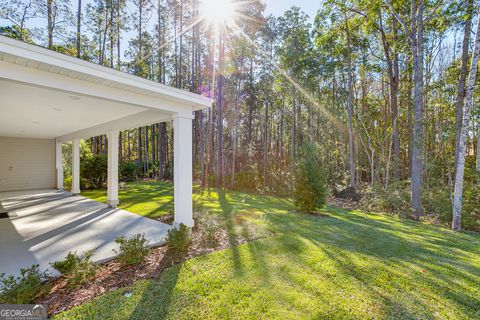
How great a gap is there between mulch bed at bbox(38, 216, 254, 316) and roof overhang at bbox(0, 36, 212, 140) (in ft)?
7.85

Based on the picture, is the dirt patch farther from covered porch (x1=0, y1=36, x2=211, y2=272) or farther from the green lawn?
covered porch (x1=0, y1=36, x2=211, y2=272)

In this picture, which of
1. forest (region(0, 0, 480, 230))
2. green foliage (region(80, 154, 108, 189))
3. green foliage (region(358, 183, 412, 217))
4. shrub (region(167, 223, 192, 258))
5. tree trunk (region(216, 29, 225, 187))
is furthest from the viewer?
tree trunk (region(216, 29, 225, 187))

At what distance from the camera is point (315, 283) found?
8.61 feet

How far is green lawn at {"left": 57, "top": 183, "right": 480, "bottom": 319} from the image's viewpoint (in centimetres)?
214

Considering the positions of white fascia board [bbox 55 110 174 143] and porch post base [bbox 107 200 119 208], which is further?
porch post base [bbox 107 200 119 208]

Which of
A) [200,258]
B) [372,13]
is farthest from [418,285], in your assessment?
[372,13]

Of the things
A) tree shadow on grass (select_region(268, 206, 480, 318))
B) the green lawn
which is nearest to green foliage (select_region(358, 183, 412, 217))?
tree shadow on grass (select_region(268, 206, 480, 318))

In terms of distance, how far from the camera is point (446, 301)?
91.5 inches

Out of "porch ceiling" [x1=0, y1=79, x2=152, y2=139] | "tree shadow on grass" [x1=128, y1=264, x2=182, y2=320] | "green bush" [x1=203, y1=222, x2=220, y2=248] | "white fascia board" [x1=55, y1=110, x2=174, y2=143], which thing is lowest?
"tree shadow on grass" [x1=128, y1=264, x2=182, y2=320]

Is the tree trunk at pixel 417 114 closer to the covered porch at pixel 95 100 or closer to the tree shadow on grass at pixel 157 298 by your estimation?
the covered porch at pixel 95 100

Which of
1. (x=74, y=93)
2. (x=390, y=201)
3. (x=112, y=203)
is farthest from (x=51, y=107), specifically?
(x=390, y=201)

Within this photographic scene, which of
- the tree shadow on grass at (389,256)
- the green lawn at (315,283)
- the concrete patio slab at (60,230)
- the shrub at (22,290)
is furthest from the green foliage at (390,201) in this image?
the shrub at (22,290)

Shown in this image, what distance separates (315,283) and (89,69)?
152 inches

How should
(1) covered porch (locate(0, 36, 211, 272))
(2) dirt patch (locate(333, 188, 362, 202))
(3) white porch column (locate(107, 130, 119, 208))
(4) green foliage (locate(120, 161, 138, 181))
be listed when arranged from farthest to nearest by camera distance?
(4) green foliage (locate(120, 161, 138, 181))
(2) dirt patch (locate(333, 188, 362, 202))
(3) white porch column (locate(107, 130, 119, 208))
(1) covered porch (locate(0, 36, 211, 272))
